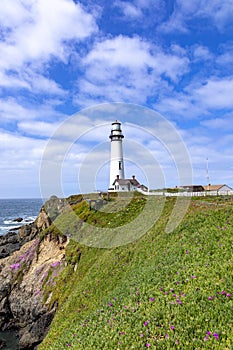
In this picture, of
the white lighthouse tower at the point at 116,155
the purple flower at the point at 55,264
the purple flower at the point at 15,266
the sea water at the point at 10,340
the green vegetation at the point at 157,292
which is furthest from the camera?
the white lighthouse tower at the point at 116,155

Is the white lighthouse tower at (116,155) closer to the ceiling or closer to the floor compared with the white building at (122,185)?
closer to the ceiling

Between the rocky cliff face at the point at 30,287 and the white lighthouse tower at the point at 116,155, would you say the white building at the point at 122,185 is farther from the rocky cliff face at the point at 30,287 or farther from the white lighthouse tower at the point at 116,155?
the rocky cliff face at the point at 30,287

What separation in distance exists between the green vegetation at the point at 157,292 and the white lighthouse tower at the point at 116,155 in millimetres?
31221

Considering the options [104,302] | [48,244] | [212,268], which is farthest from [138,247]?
[48,244]

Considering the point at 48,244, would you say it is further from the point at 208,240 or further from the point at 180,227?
the point at 208,240

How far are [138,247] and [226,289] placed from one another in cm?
1087

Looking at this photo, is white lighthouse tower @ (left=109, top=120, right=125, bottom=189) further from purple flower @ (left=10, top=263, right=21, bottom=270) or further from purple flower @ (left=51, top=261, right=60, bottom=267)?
purple flower @ (left=51, top=261, right=60, bottom=267)

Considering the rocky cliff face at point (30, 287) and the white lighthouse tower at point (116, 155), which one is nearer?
the rocky cliff face at point (30, 287)

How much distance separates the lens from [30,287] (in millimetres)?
30844

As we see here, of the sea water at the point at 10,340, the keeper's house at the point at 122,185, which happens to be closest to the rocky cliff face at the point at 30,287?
the sea water at the point at 10,340

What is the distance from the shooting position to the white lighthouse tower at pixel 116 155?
58844mm

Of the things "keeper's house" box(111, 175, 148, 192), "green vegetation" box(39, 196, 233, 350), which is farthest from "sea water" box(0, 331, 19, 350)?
"keeper's house" box(111, 175, 148, 192)

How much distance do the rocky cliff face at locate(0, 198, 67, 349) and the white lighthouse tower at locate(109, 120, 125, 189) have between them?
78.1 ft

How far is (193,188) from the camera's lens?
59.6 meters
